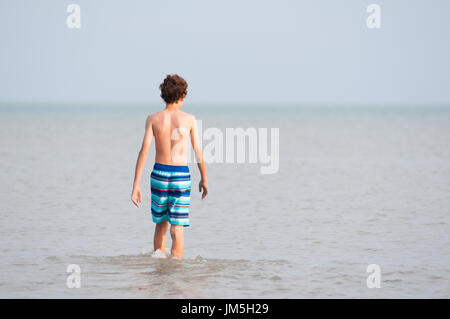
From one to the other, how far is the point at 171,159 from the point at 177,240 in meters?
0.91

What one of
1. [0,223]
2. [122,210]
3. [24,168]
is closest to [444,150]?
[24,168]

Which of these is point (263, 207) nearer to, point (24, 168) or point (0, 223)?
point (0, 223)

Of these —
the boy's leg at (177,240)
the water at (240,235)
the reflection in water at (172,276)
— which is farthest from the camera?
the boy's leg at (177,240)

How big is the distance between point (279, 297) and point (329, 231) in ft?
11.9

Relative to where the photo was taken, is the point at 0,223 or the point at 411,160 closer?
the point at 0,223

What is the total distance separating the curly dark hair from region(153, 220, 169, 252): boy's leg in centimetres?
134

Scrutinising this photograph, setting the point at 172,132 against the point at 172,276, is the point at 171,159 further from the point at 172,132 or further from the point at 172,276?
the point at 172,276

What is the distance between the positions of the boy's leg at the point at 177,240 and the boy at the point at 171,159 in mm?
26

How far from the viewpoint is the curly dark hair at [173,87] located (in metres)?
8.21

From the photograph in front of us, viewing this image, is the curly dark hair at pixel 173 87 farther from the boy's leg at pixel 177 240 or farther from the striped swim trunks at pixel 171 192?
the boy's leg at pixel 177 240

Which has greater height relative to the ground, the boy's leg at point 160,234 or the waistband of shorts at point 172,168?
Result: the waistband of shorts at point 172,168

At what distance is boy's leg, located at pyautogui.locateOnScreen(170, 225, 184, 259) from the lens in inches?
331

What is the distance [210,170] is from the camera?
20.4 meters

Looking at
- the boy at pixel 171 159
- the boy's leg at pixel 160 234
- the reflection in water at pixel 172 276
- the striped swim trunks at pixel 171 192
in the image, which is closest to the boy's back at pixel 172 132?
the boy at pixel 171 159
